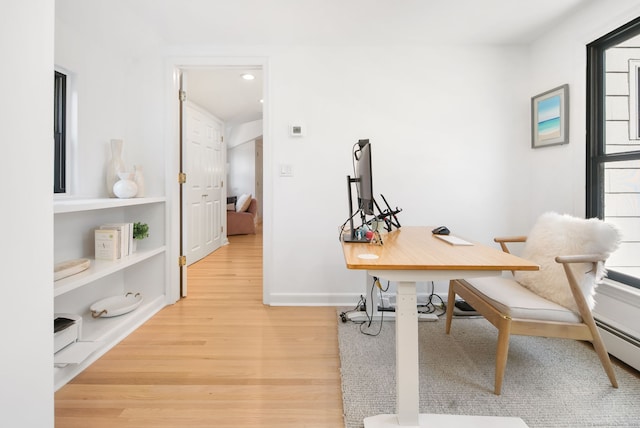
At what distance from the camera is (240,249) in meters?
5.19

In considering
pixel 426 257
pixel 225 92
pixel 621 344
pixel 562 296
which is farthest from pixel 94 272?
pixel 225 92

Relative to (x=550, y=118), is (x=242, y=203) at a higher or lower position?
lower

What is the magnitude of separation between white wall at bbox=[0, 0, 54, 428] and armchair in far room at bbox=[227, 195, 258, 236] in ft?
18.1

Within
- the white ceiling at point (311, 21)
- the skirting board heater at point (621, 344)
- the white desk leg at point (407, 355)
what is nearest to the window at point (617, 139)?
the skirting board heater at point (621, 344)

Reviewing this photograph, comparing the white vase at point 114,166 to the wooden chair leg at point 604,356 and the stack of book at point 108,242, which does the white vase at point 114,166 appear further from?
the wooden chair leg at point 604,356

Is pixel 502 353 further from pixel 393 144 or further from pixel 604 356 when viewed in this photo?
pixel 393 144

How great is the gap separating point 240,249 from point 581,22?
15.4 ft

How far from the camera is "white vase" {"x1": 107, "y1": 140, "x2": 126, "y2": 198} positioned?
7.74 ft

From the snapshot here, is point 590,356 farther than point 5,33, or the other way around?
point 590,356

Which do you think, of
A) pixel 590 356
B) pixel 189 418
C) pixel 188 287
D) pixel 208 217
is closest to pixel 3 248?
pixel 189 418

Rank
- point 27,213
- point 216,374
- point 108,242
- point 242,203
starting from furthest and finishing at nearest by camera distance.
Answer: point 242,203 < point 108,242 < point 216,374 < point 27,213

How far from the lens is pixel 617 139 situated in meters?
2.06

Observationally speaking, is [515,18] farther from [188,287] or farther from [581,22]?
[188,287]

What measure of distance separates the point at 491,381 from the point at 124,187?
8.52 ft
